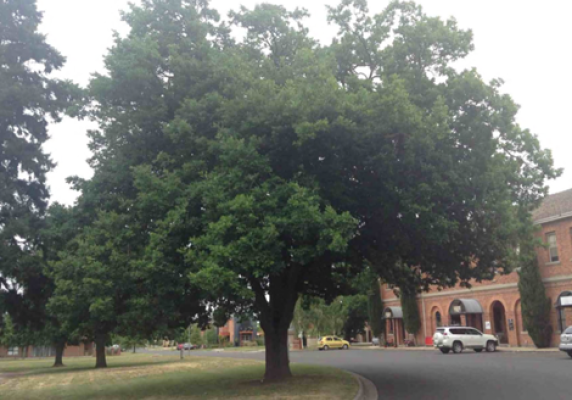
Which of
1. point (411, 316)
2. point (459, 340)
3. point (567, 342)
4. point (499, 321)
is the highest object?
point (411, 316)

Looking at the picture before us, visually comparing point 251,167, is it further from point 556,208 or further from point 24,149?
point 556,208

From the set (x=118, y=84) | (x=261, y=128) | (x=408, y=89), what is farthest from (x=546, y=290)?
(x=118, y=84)

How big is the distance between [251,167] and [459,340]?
24.1 metres

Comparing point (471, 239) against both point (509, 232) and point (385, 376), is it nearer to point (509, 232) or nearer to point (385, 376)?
point (509, 232)

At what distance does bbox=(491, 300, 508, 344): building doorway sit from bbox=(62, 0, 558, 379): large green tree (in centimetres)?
2371

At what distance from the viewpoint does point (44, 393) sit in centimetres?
2098

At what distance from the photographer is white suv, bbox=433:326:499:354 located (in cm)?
3219

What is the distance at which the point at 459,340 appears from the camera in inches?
1271

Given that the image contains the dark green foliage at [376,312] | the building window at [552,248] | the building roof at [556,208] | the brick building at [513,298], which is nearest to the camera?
the brick building at [513,298]

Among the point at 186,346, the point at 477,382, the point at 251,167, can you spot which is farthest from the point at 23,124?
the point at 186,346

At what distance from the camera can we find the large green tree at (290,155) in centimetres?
1300

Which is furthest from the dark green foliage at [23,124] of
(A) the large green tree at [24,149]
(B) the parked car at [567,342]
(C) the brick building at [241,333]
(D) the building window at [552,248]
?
(C) the brick building at [241,333]

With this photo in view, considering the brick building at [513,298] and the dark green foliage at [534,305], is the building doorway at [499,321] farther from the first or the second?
the dark green foliage at [534,305]

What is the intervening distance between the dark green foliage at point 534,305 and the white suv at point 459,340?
3147mm
